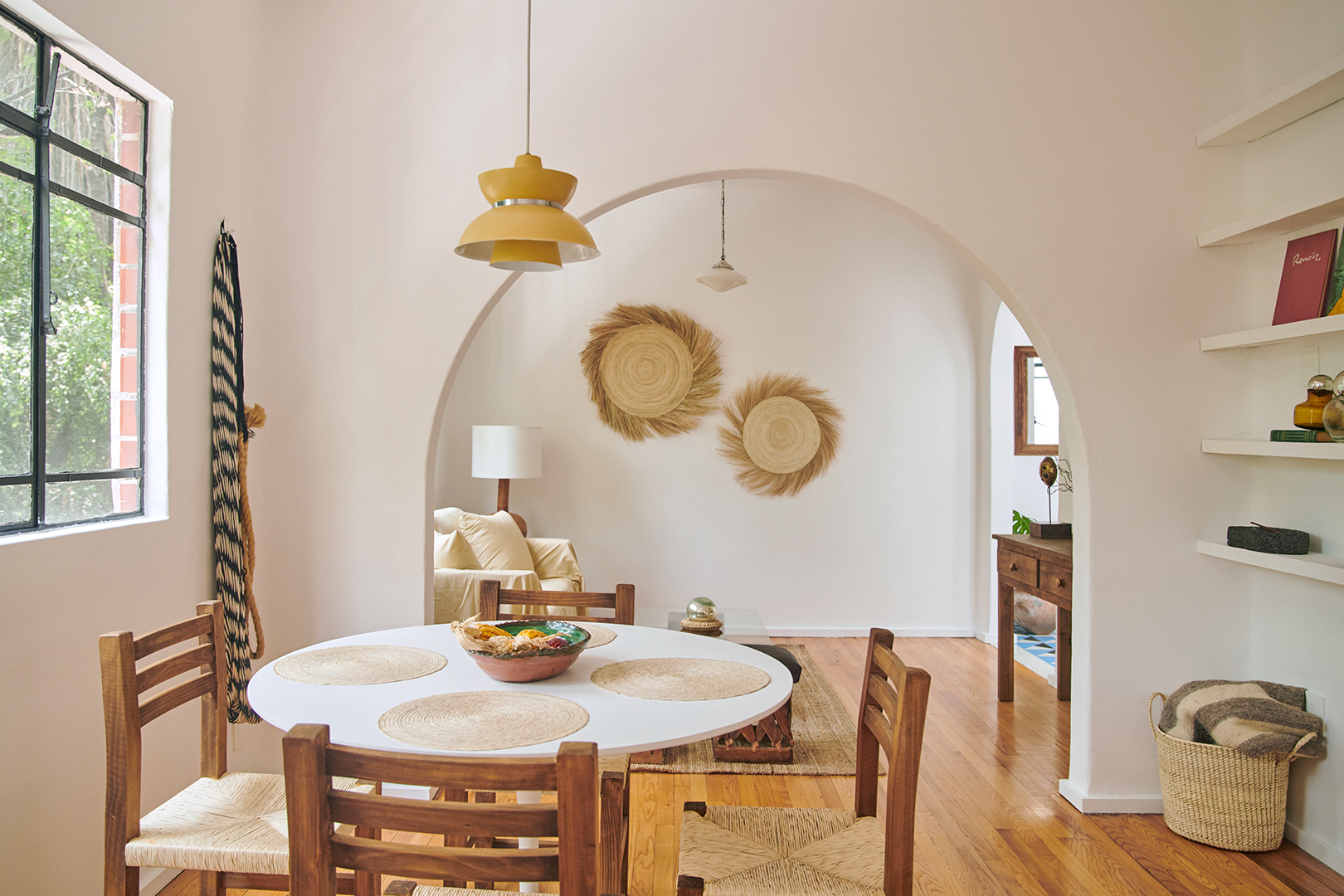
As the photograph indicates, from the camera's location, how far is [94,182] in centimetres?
211

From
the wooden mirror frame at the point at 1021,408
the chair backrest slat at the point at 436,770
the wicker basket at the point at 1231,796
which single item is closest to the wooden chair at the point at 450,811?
the chair backrest slat at the point at 436,770

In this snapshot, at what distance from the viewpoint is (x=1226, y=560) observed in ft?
8.95

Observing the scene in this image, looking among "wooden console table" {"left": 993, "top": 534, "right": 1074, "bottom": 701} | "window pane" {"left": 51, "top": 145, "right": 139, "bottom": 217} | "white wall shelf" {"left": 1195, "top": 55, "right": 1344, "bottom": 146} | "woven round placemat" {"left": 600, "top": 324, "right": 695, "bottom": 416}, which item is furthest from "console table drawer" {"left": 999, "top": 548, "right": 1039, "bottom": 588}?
"window pane" {"left": 51, "top": 145, "right": 139, "bottom": 217}

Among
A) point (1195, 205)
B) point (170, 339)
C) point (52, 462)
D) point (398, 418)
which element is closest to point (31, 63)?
point (170, 339)

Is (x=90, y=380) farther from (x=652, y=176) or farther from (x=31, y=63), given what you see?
(x=652, y=176)

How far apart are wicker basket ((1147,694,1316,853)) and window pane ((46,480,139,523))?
3140mm

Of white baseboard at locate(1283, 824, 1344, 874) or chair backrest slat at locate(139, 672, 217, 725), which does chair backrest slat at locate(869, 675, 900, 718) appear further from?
white baseboard at locate(1283, 824, 1344, 874)

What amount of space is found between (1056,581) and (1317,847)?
1297 mm

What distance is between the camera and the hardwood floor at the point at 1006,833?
2.30 meters

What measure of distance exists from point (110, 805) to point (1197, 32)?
3.66 meters

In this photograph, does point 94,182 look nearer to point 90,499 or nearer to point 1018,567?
point 90,499

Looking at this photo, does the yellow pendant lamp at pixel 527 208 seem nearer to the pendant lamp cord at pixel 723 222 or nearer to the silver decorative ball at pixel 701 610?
the silver decorative ball at pixel 701 610

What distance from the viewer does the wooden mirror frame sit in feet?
19.4

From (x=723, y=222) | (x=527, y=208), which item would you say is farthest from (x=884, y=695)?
(x=723, y=222)
